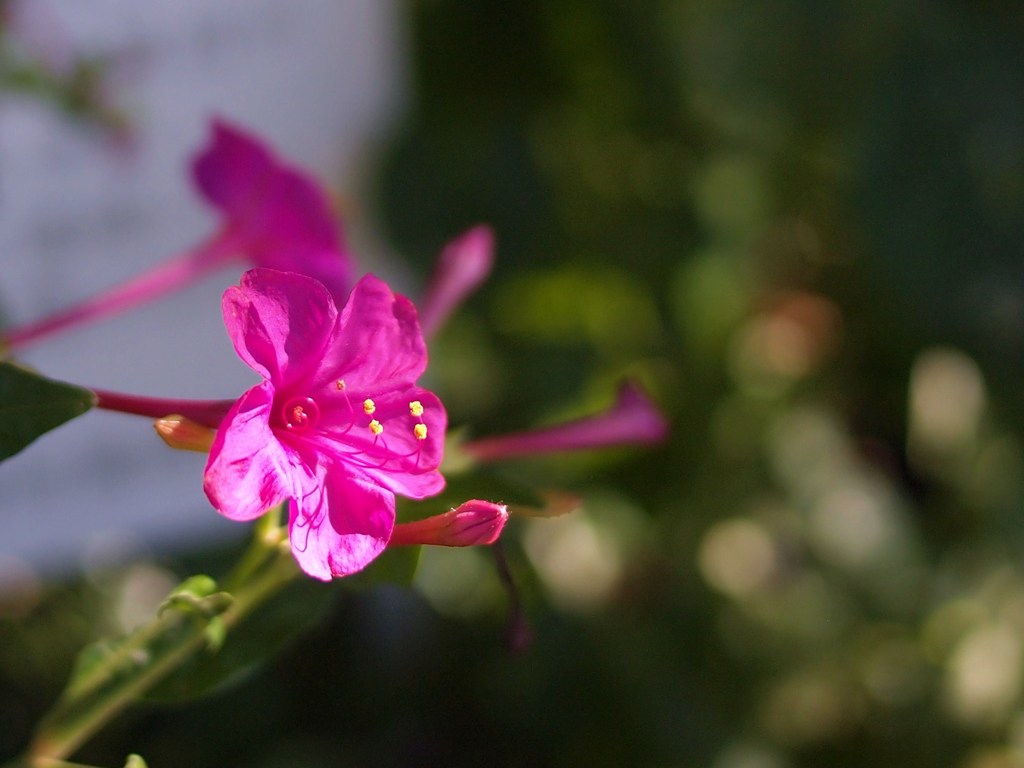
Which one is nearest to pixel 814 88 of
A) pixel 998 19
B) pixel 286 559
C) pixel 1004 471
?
pixel 998 19

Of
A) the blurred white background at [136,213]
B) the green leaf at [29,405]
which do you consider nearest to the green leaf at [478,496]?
the green leaf at [29,405]

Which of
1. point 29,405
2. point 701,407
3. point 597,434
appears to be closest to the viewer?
point 29,405

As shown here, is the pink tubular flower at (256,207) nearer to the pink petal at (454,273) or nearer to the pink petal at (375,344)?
the pink petal at (454,273)

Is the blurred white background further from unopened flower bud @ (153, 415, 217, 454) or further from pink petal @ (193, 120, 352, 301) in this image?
unopened flower bud @ (153, 415, 217, 454)

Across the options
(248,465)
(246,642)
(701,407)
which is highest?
(248,465)

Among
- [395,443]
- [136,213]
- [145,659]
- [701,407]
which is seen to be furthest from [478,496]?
[701,407]

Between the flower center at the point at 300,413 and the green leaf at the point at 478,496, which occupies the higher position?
the flower center at the point at 300,413

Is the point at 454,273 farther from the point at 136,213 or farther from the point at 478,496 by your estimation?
the point at 136,213
